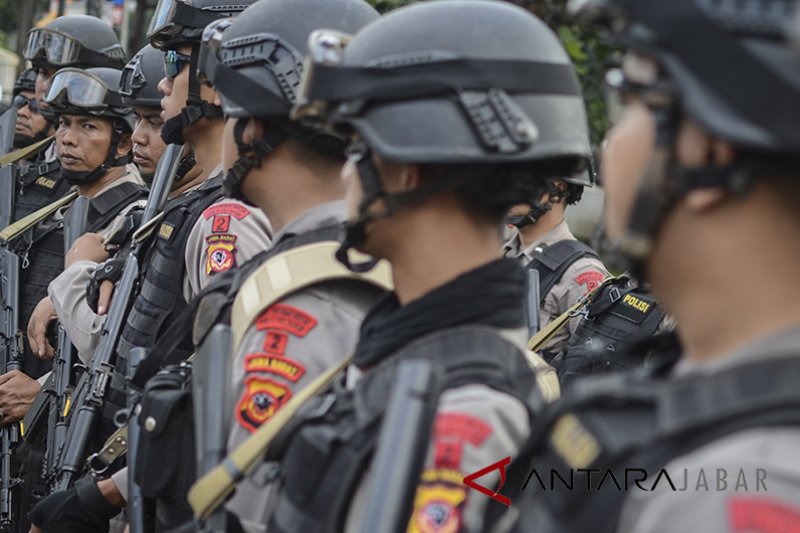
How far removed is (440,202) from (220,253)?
178 cm

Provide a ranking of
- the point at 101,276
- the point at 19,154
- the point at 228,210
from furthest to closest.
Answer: the point at 19,154 → the point at 101,276 → the point at 228,210

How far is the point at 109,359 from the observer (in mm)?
5363

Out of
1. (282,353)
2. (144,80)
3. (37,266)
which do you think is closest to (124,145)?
(37,266)

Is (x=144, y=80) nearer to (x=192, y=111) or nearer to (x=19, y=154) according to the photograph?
(x=192, y=111)

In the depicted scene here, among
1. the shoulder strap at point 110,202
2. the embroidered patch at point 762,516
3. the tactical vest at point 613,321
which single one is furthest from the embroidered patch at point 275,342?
the shoulder strap at point 110,202

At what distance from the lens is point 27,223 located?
7.68m

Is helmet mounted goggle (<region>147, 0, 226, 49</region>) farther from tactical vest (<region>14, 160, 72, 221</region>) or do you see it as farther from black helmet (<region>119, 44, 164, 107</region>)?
tactical vest (<region>14, 160, 72, 221</region>)

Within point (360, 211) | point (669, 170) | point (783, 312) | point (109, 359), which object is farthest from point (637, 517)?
point (109, 359)

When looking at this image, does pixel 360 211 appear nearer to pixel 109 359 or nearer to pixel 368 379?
pixel 368 379

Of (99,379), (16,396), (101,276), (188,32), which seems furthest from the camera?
(16,396)

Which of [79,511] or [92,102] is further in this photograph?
[92,102]

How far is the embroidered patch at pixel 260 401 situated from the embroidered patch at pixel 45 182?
6069 mm

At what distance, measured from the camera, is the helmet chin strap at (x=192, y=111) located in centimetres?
502

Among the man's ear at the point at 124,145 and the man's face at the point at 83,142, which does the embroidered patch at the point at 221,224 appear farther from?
the man's ear at the point at 124,145
